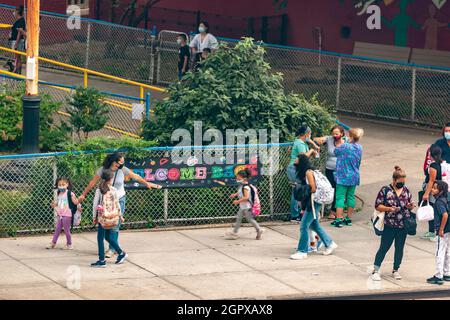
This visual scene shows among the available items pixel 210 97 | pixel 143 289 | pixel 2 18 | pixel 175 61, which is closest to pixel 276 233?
pixel 210 97

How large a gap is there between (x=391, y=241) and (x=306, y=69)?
44.0 feet

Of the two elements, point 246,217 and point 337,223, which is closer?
point 246,217

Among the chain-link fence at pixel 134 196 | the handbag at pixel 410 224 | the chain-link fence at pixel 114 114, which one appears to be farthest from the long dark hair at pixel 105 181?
the chain-link fence at pixel 114 114

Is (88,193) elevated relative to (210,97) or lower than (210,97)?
lower

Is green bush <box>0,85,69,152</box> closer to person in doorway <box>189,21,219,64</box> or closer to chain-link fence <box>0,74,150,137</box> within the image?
chain-link fence <box>0,74,150,137</box>

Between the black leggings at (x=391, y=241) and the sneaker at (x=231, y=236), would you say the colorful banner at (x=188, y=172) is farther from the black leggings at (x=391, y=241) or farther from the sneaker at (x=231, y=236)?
the black leggings at (x=391, y=241)

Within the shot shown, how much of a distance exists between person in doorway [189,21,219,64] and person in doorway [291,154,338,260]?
35.9 ft

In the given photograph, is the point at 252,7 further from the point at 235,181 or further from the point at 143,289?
the point at 143,289

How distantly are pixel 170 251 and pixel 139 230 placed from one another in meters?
1.34

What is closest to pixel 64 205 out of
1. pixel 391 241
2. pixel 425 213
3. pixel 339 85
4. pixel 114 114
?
pixel 391 241

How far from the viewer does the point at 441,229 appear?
14.3 meters

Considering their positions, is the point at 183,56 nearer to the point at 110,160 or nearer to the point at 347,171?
the point at 347,171

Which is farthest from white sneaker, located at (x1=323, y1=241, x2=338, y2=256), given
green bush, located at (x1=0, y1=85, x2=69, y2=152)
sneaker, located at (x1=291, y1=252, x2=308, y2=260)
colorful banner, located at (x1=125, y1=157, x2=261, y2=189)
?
green bush, located at (x1=0, y1=85, x2=69, y2=152)

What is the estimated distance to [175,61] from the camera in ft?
93.9
